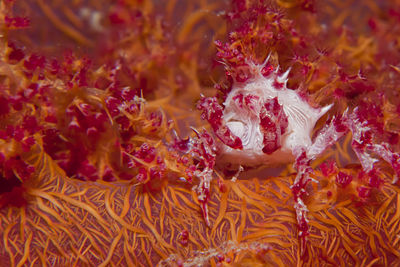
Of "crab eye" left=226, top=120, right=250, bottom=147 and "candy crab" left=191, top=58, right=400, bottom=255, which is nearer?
"candy crab" left=191, top=58, right=400, bottom=255

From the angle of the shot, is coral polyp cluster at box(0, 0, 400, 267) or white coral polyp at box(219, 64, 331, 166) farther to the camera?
white coral polyp at box(219, 64, 331, 166)

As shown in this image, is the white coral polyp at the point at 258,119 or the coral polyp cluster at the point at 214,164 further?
the white coral polyp at the point at 258,119

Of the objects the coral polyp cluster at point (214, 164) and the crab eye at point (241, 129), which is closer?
the coral polyp cluster at point (214, 164)

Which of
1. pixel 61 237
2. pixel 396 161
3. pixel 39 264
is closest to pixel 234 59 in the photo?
pixel 396 161

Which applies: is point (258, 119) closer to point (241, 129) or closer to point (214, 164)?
point (241, 129)
